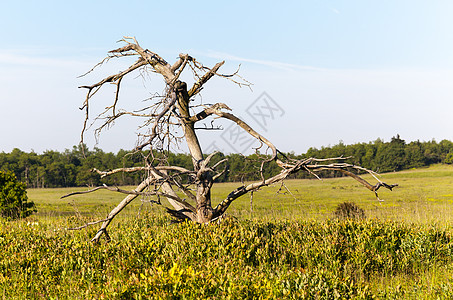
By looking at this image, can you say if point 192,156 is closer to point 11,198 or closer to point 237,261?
point 237,261

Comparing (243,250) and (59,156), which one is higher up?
(59,156)

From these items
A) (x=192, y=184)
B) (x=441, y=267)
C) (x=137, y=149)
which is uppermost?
(x=137, y=149)

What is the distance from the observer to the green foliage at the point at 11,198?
1717 cm

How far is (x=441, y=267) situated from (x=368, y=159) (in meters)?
71.9

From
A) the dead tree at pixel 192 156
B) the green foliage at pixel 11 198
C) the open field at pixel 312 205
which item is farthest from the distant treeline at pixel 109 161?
the dead tree at pixel 192 156

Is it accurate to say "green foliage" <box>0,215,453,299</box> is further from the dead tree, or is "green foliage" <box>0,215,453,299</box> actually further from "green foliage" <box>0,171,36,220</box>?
"green foliage" <box>0,171,36,220</box>

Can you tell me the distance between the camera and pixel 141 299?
445 centimetres

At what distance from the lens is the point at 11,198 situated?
56.7 ft

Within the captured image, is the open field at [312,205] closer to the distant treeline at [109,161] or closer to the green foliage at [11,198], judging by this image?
the green foliage at [11,198]

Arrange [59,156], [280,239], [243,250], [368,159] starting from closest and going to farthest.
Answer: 1. [243,250]
2. [280,239]
3. [59,156]
4. [368,159]

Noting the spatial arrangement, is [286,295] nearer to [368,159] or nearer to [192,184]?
[192,184]

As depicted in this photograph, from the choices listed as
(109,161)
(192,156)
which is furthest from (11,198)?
(109,161)

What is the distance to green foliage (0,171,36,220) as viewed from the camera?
1717cm

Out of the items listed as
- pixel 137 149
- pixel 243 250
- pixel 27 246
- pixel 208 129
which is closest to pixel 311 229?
pixel 243 250
